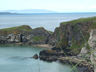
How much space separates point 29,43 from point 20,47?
590 centimetres

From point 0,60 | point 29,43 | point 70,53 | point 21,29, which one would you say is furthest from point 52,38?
point 0,60

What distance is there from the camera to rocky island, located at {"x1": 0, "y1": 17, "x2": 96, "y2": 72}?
48.9m

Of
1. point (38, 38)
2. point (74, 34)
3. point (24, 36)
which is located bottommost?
point (38, 38)

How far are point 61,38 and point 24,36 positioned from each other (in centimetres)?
1617

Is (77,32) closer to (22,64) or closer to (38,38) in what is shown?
(38,38)

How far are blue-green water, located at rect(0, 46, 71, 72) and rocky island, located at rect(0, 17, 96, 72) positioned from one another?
205 cm

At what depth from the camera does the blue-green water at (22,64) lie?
41094 millimetres

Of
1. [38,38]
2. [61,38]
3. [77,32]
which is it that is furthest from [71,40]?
[38,38]

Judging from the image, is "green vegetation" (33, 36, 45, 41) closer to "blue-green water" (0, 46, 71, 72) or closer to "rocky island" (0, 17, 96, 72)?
"rocky island" (0, 17, 96, 72)

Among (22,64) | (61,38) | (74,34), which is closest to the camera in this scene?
(22,64)

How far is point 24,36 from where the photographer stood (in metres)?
74.2

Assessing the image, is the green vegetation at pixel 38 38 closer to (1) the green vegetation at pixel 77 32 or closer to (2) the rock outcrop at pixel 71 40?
(2) the rock outcrop at pixel 71 40

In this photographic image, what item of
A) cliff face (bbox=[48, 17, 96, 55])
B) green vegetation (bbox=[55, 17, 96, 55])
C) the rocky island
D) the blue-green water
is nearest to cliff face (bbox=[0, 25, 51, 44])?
the rocky island

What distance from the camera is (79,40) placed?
186ft
